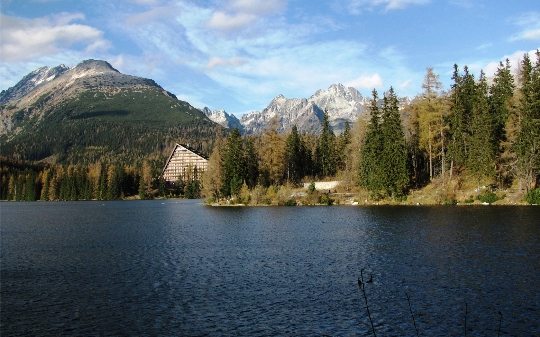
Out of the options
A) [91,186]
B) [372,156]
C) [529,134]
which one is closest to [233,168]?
[372,156]

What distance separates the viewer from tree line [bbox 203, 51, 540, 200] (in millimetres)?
70438

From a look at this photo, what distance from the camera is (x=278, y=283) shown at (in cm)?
2427

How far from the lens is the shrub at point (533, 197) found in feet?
217

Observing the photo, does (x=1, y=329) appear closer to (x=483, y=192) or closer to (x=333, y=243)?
(x=333, y=243)

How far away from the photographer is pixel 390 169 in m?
79.3

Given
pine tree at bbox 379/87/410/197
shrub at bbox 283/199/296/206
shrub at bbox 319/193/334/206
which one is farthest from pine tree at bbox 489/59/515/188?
shrub at bbox 283/199/296/206

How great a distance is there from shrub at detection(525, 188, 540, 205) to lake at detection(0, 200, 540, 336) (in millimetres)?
26577

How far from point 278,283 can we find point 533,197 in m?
59.1

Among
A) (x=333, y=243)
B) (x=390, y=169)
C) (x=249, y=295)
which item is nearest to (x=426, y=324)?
(x=249, y=295)

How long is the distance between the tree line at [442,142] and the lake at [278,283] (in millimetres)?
31786

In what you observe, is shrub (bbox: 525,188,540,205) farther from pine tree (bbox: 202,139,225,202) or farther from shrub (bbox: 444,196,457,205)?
pine tree (bbox: 202,139,225,202)

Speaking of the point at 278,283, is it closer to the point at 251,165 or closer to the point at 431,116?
the point at 431,116

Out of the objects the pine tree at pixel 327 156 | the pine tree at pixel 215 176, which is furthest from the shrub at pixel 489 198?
the pine tree at pixel 215 176

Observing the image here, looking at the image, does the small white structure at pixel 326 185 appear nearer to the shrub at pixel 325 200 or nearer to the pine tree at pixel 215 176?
the shrub at pixel 325 200
